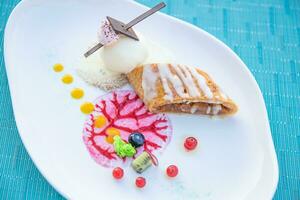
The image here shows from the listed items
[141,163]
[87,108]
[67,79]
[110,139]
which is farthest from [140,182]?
[67,79]

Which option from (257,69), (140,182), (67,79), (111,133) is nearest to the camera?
(140,182)

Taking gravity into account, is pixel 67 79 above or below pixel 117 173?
above

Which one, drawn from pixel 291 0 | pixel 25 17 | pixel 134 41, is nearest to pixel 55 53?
→ pixel 25 17

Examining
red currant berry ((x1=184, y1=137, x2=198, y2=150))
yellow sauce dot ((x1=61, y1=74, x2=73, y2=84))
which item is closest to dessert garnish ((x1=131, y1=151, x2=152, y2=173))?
red currant berry ((x1=184, y1=137, x2=198, y2=150))

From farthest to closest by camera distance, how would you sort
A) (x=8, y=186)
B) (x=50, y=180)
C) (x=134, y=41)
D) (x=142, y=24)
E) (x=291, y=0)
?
(x=291, y=0) < (x=142, y=24) < (x=134, y=41) < (x=8, y=186) < (x=50, y=180)

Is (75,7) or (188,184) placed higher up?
(75,7)

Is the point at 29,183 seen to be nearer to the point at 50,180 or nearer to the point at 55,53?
the point at 50,180

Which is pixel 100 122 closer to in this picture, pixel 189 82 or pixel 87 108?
pixel 87 108
